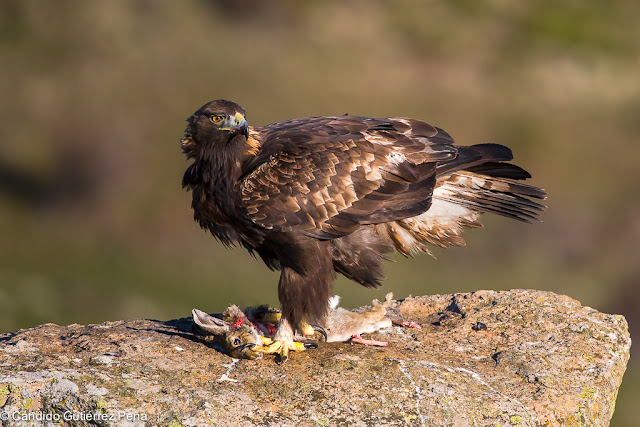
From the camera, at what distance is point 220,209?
6.93 m

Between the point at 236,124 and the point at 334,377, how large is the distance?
2.11 metres

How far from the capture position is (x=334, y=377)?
6.18 m

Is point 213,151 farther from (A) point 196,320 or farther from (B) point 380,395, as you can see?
(B) point 380,395

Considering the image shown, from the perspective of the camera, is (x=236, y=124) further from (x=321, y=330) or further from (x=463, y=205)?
(x=463, y=205)

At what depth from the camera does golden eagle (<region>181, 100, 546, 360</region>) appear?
675 cm

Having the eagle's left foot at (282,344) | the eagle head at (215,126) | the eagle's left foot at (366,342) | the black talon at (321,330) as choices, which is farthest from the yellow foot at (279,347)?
the eagle head at (215,126)

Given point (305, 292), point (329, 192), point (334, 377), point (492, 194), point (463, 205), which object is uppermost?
point (492, 194)

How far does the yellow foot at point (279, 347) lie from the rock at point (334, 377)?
78 mm

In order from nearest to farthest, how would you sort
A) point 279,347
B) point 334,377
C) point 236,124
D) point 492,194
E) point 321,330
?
point 334,377 < point 279,347 < point 236,124 < point 321,330 < point 492,194

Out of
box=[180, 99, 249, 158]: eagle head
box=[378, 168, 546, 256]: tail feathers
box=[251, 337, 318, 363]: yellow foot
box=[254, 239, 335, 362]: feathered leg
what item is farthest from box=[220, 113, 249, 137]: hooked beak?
box=[251, 337, 318, 363]: yellow foot

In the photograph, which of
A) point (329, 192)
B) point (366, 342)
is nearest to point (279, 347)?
point (366, 342)

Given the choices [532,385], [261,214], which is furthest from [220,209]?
[532,385]

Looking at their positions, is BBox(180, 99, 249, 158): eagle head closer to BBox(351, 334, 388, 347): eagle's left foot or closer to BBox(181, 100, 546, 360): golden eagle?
BBox(181, 100, 546, 360): golden eagle

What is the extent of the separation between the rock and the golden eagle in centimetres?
54
